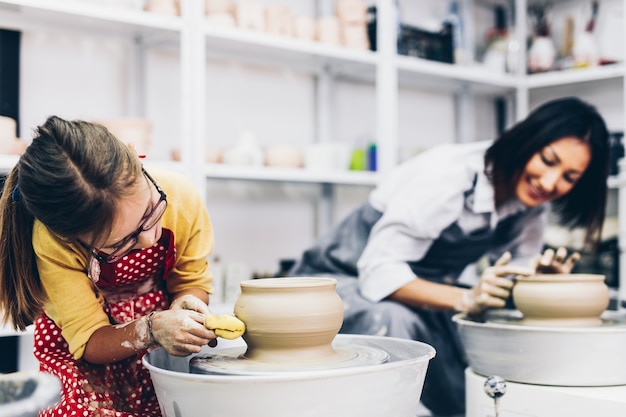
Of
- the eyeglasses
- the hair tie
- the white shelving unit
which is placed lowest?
the eyeglasses

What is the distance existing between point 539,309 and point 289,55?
5.56 feet

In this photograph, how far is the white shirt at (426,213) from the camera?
2.00 metres

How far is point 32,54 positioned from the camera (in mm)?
2451

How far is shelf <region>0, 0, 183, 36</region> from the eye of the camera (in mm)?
2162

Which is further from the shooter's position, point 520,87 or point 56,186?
point 520,87

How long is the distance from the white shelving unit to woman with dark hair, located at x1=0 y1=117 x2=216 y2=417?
81 cm

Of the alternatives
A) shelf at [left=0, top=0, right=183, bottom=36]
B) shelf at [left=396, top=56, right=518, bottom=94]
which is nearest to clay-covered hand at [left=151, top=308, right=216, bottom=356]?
shelf at [left=0, top=0, right=183, bottom=36]

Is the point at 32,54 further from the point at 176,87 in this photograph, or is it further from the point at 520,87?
the point at 520,87

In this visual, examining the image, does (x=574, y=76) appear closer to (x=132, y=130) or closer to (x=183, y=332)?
(x=132, y=130)

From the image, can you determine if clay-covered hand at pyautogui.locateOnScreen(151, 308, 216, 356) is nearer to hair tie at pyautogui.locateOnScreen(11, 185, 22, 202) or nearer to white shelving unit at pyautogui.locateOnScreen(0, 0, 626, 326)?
hair tie at pyautogui.locateOnScreen(11, 185, 22, 202)

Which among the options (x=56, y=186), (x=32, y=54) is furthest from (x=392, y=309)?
(x=32, y=54)

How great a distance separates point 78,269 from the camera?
1359 millimetres

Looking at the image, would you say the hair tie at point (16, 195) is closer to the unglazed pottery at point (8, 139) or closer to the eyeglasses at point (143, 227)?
the eyeglasses at point (143, 227)

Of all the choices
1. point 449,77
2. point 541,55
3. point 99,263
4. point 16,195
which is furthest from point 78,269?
point 541,55
